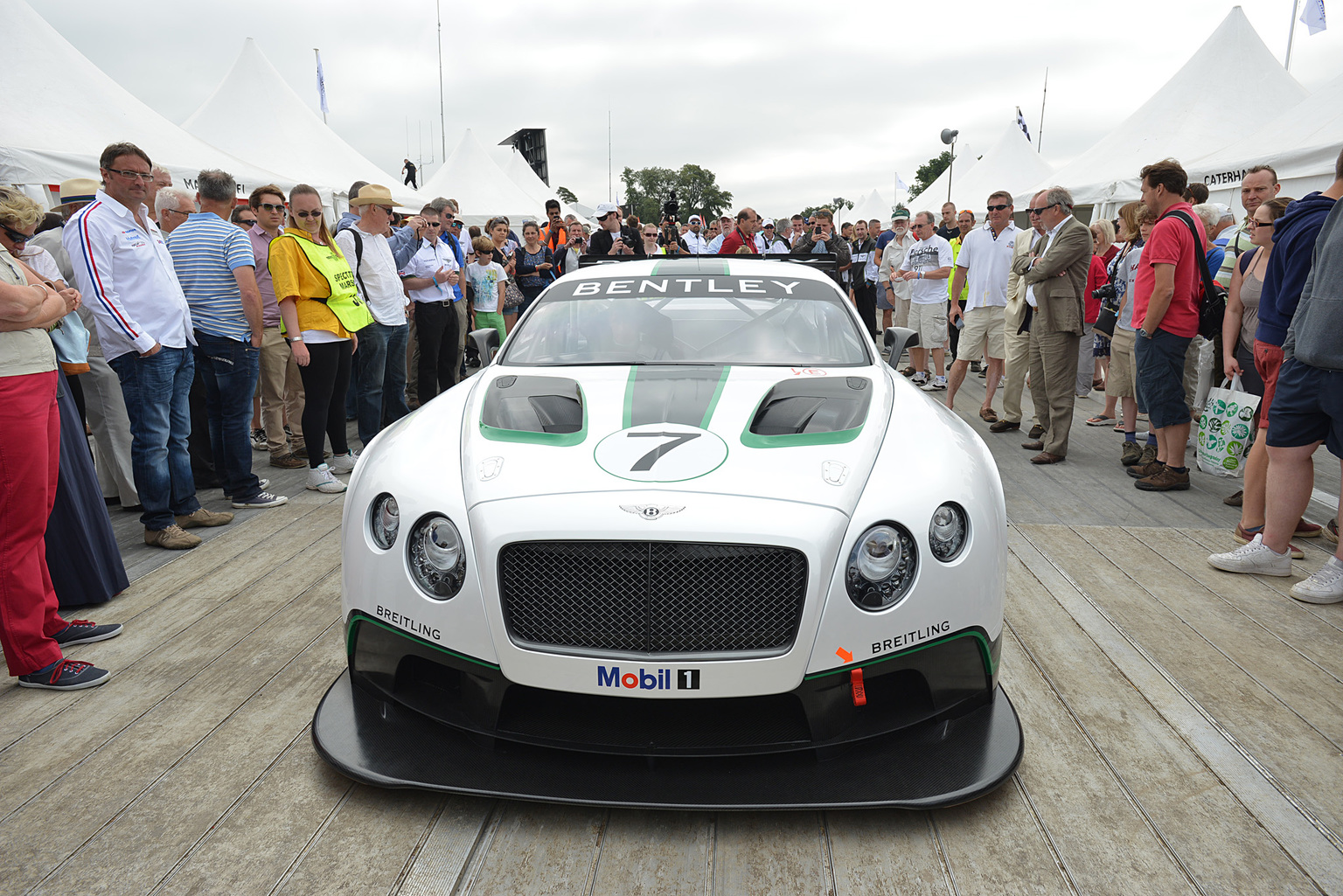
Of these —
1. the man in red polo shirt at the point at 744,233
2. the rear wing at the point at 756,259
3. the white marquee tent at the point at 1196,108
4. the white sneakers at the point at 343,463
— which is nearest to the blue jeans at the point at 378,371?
the white sneakers at the point at 343,463

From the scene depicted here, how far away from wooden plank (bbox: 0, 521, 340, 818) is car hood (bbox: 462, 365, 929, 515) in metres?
1.45

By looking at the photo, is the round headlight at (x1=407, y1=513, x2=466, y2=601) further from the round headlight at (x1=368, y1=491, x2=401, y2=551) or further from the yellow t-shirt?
the yellow t-shirt

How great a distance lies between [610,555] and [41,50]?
1205 cm

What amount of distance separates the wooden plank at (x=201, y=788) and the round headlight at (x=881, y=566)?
5.03 feet

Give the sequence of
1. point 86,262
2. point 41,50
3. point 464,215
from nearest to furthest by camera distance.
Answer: point 86,262 < point 41,50 < point 464,215

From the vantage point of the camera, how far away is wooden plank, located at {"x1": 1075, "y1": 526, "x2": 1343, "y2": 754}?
2.75 meters

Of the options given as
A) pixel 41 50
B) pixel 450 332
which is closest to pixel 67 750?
pixel 450 332

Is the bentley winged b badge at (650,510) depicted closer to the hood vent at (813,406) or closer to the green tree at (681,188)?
the hood vent at (813,406)

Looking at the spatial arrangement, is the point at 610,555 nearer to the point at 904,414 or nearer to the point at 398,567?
the point at 398,567

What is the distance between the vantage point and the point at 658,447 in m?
2.38

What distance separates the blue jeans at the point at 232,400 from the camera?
4977 mm

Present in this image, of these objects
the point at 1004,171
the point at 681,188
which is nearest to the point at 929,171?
the point at 681,188

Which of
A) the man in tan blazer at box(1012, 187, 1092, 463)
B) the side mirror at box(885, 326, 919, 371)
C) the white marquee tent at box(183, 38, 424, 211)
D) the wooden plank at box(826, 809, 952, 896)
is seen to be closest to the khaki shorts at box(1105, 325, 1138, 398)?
the man in tan blazer at box(1012, 187, 1092, 463)

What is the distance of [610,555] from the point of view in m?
2.04
